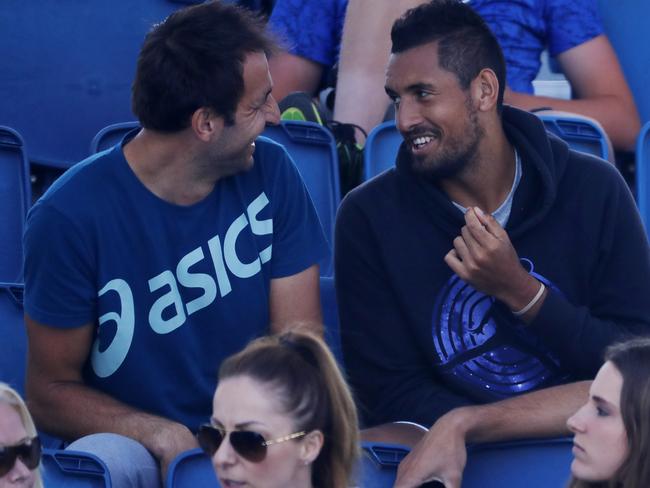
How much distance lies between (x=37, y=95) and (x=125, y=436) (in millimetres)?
1763

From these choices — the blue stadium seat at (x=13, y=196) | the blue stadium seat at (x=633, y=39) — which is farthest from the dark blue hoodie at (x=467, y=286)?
the blue stadium seat at (x=633, y=39)

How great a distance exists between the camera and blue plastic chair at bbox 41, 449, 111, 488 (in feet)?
8.61

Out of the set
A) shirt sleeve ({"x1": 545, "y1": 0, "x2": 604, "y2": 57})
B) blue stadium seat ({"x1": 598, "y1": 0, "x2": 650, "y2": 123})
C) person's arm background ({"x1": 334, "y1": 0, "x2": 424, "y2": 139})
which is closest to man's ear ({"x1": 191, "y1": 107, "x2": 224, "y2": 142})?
person's arm background ({"x1": 334, "y1": 0, "x2": 424, "y2": 139})

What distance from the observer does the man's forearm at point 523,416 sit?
291 cm

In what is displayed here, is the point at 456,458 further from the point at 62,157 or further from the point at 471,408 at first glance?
the point at 62,157

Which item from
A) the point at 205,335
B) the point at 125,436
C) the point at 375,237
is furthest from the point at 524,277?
the point at 125,436

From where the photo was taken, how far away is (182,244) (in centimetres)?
316

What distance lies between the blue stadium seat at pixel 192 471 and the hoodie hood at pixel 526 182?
923 mm

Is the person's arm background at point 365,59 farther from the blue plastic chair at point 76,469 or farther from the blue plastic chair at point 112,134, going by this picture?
the blue plastic chair at point 76,469

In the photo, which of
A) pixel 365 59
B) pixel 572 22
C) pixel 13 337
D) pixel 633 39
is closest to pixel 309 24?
pixel 365 59

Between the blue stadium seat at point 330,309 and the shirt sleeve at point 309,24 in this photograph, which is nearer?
the blue stadium seat at point 330,309

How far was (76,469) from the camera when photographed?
A: 263cm

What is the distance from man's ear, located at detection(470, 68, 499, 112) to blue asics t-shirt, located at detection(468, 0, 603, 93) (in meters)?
0.98

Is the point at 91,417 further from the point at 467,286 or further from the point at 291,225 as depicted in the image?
the point at 467,286
